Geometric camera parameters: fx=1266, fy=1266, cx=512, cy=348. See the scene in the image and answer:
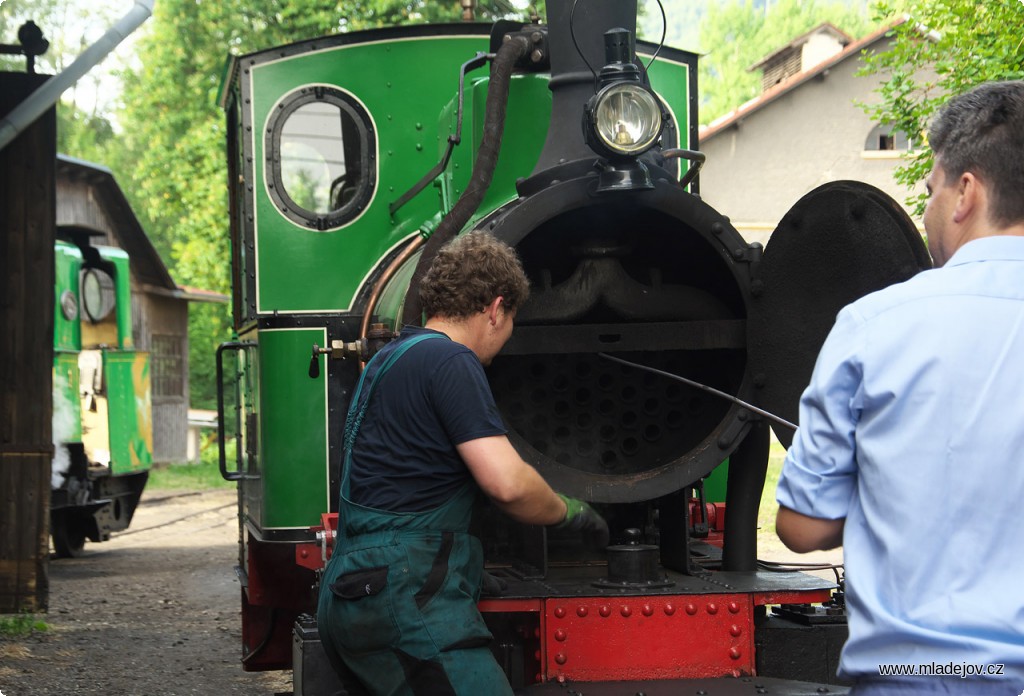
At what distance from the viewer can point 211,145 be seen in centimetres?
2173

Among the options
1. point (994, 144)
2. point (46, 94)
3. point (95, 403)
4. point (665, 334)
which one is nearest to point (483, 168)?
point (665, 334)

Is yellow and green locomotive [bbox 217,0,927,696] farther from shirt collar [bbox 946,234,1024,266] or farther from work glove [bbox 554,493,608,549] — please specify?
shirt collar [bbox 946,234,1024,266]

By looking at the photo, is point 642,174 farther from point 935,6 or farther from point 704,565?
point 935,6

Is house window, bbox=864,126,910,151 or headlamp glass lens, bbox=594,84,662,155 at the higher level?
house window, bbox=864,126,910,151

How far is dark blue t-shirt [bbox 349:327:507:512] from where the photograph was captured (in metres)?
2.75

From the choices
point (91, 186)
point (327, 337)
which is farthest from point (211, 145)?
point (327, 337)

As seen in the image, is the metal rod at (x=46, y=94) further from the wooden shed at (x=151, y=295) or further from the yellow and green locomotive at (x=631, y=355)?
the wooden shed at (x=151, y=295)

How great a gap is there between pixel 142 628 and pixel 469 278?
19.9 feet

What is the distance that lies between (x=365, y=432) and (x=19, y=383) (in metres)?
5.04

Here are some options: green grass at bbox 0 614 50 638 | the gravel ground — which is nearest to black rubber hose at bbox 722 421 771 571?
the gravel ground

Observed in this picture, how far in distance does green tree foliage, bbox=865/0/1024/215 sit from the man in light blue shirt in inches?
233

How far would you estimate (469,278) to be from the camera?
2938 mm

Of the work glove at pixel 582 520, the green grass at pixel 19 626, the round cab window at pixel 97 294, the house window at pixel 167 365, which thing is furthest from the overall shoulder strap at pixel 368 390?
the house window at pixel 167 365

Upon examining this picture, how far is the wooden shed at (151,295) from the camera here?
68.3 feet
